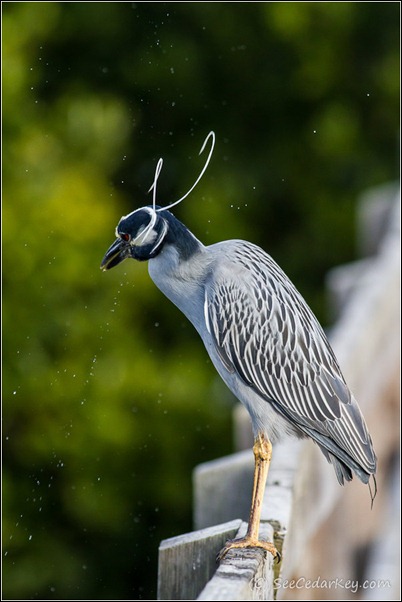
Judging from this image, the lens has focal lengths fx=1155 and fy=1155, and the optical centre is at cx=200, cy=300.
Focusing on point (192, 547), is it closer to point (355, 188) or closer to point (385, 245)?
point (385, 245)

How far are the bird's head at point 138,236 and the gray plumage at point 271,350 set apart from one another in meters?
0.20

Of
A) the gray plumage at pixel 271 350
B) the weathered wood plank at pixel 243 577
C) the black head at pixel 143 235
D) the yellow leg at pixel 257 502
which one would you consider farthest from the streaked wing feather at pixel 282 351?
the weathered wood plank at pixel 243 577

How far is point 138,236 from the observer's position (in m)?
2.48

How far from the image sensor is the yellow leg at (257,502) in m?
2.41

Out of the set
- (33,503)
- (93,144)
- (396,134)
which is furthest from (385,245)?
(396,134)

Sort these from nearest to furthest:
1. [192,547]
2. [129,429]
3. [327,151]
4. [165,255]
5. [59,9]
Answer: [192,547] → [165,255] → [129,429] → [59,9] → [327,151]

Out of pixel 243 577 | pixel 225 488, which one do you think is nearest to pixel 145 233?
pixel 243 577

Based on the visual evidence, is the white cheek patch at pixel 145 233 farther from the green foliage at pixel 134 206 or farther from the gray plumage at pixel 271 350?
the green foliage at pixel 134 206

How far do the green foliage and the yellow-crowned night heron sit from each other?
2409 millimetres

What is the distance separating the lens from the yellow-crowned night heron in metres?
2.77

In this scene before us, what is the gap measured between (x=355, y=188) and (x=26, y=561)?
416cm

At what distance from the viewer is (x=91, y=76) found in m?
8.03

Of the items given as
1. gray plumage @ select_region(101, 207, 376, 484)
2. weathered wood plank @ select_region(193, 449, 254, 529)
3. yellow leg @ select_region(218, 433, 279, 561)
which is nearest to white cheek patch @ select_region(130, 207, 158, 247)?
gray plumage @ select_region(101, 207, 376, 484)

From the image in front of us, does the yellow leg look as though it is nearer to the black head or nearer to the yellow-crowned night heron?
the yellow-crowned night heron
